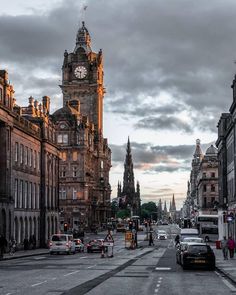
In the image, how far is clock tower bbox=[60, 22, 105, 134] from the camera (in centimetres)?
15850

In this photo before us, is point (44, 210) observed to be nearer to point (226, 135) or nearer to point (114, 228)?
point (226, 135)

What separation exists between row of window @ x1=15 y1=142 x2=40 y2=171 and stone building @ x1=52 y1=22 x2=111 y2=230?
2008 inches

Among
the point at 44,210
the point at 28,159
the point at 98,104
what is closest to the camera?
the point at 28,159

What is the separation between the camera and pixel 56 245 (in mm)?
59500

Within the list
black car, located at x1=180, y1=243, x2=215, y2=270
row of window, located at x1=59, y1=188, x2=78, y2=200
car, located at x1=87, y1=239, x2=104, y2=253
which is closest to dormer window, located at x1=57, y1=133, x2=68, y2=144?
row of window, located at x1=59, y1=188, x2=78, y2=200

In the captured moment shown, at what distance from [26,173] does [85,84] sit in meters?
87.0

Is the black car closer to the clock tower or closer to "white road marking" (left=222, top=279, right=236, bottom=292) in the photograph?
"white road marking" (left=222, top=279, right=236, bottom=292)

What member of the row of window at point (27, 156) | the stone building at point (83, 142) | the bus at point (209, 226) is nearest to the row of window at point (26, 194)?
the row of window at point (27, 156)

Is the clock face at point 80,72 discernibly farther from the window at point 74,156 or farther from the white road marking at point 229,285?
the white road marking at point 229,285

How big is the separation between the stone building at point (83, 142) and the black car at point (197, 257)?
9261 centimetres

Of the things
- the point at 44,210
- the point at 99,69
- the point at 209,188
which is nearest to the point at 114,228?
the point at 209,188

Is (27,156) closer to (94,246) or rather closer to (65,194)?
(94,246)

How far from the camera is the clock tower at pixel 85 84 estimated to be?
520 ft

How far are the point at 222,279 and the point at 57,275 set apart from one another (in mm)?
7859
